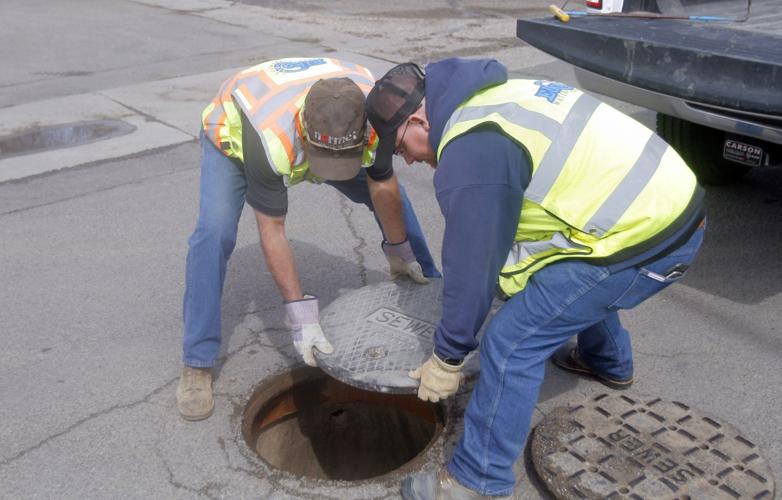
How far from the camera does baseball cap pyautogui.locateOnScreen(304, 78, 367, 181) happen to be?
267 cm

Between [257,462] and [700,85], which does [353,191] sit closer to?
[257,462]

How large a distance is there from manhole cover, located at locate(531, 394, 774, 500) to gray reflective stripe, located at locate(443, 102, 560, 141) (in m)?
1.13

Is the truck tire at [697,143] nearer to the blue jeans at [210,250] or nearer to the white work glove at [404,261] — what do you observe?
the white work glove at [404,261]

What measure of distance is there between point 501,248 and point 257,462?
1.25 meters

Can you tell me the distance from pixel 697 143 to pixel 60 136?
4523mm

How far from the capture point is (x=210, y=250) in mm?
3184

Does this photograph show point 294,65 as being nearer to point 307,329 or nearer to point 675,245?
point 307,329

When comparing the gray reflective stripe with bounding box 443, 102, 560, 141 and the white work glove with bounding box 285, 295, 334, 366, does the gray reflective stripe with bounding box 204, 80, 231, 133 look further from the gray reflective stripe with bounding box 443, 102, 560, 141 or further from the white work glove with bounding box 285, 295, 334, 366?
the gray reflective stripe with bounding box 443, 102, 560, 141

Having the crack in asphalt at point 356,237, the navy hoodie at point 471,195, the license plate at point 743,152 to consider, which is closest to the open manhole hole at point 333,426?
the crack in asphalt at point 356,237

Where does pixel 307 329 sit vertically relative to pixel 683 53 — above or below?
below

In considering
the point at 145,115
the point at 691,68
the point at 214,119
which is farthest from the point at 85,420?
the point at 145,115

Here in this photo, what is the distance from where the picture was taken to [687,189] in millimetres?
2547

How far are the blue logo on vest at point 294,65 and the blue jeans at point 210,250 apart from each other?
39 cm

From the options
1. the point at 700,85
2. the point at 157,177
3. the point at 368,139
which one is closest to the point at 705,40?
the point at 700,85
